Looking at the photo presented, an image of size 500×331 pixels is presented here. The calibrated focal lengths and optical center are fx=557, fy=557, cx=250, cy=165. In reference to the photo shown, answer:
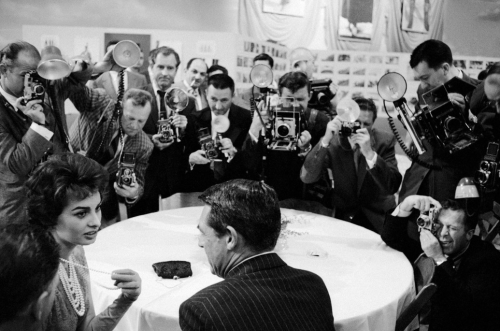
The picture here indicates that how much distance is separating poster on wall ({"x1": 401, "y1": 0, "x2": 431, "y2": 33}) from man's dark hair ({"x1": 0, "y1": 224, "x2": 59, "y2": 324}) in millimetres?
6574

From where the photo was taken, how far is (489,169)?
285cm

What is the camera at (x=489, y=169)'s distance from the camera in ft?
9.33

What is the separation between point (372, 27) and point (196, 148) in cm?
407

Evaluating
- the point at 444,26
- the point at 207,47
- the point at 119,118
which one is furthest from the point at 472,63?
the point at 119,118

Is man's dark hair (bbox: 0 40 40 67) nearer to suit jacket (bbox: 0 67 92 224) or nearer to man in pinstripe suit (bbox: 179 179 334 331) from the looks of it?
suit jacket (bbox: 0 67 92 224)

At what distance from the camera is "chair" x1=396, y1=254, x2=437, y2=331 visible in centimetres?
204

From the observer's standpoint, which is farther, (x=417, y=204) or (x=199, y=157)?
(x=199, y=157)

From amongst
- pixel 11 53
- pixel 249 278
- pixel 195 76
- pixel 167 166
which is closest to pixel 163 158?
pixel 167 166

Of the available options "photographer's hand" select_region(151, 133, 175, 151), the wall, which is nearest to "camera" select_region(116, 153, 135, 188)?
"photographer's hand" select_region(151, 133, 175, 151)

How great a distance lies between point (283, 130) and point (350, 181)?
1.69 feet

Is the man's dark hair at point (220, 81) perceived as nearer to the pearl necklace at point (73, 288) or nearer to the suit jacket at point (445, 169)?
the suit jacket at point (445, 169)

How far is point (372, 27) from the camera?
22.8ft

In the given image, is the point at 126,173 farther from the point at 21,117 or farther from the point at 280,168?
the point at 280,168

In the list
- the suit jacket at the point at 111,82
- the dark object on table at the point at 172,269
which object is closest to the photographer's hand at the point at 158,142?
the suit jacket at the point at 111,82
